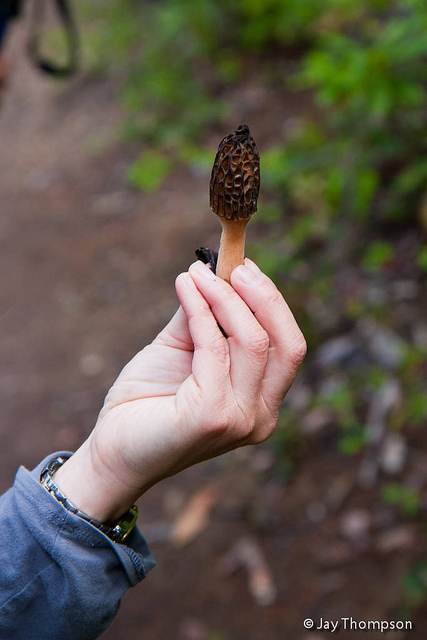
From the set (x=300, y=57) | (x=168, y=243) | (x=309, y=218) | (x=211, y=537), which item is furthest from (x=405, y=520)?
(x=300, y=57)

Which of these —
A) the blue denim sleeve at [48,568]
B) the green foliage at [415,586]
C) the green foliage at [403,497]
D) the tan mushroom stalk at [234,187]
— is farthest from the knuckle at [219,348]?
the green foliage at [403,497]

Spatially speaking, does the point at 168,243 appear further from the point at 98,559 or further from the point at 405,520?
the point at 98,559

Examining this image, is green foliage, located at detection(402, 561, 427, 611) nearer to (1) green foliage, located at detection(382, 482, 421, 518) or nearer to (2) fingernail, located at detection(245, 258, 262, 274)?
(1) green foliage, located at detection(382, 482, 421, 518)

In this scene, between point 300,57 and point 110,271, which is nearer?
point 110,271

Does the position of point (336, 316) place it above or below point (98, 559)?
below

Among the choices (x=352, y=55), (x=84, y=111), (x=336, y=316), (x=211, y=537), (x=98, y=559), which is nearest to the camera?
(x=98, y=559)

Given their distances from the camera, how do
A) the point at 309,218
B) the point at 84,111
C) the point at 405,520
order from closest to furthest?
the point at 405,520 < the point at 309,218 < the point at 84,111

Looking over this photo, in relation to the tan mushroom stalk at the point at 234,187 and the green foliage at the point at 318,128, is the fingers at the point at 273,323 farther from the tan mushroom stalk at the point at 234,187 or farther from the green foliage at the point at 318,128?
the green foliage at the point at 318,128
